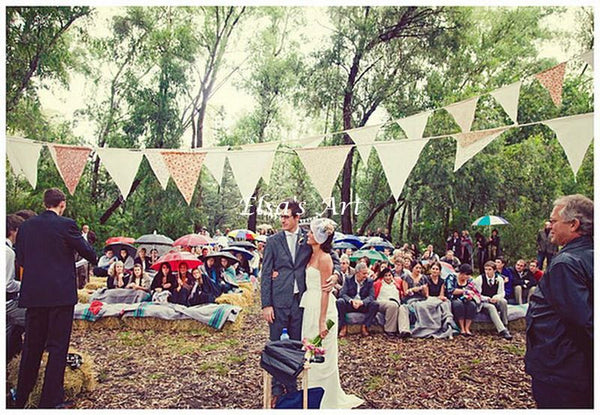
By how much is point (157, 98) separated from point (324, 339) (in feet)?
47.5

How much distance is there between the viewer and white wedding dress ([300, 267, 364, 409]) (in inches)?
132

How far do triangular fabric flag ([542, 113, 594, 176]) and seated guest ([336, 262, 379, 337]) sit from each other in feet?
10.8

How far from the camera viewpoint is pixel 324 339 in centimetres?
337

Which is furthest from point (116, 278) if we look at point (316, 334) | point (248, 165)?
point (316, 334)

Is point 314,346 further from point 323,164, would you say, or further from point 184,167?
point 184,167

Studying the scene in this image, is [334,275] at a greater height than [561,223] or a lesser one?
lesser

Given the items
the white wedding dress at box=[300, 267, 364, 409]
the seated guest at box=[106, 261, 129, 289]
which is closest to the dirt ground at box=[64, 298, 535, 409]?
the white wedding dress at box=[300, 267, 364, 409]

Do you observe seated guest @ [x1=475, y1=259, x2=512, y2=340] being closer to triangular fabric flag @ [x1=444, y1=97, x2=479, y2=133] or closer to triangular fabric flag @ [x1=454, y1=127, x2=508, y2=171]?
triangular fabric flag @ [x1=454, y1=127, x2=508, y2=171]

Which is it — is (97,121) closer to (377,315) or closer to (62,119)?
(62,119)

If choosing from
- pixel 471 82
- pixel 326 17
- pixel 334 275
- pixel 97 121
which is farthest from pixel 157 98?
pixel 334 275

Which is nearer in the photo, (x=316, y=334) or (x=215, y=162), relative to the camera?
(x=316, y=334)

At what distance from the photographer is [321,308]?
3.31m

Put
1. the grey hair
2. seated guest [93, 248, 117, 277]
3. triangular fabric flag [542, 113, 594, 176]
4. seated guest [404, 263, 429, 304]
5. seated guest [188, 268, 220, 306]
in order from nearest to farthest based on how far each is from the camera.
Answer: the grey hair < triangular fabric flag [542, 113, 594, 176] < seated guest [404, 263, 429, 304] < seated guest [188, 268, 220, 306] < seated guest [93, 248, 117, 277]

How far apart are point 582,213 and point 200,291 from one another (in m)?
5.70
